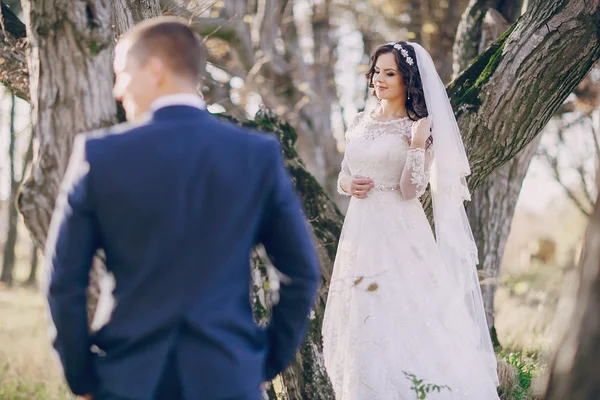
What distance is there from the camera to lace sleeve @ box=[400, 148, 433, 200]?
16.4 ft

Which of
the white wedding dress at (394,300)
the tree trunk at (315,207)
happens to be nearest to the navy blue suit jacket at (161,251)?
the tree trunk at (315,207)

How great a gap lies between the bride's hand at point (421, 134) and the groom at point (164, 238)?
110 inches

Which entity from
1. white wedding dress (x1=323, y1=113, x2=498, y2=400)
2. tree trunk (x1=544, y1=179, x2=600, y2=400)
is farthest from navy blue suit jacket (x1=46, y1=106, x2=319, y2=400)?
white wedding dress (x1=323, y1=113, x2=498, y2=400)

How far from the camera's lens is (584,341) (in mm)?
2613

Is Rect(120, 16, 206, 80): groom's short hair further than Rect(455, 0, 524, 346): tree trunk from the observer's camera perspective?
No

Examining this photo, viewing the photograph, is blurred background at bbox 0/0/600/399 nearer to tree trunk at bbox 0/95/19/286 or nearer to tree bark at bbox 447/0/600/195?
tree trunk at bbox 0/95/19/286

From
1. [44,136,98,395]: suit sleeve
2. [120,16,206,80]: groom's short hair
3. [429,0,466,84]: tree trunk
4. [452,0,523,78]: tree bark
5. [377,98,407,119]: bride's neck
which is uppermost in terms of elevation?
[429,0,466,84]: tree trunk

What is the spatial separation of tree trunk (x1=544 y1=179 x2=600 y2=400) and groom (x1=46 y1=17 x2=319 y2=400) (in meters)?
1.07

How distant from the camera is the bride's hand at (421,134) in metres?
5.05

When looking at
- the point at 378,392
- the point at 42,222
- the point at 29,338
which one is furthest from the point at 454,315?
the point at 29,338

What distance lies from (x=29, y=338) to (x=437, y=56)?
8724mm

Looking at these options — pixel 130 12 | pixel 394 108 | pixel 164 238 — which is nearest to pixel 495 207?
pixel 394 108

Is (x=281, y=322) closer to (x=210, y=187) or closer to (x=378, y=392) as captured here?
(x=210, y=187)

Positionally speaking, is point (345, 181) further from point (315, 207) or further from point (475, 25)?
point (475, 25)
